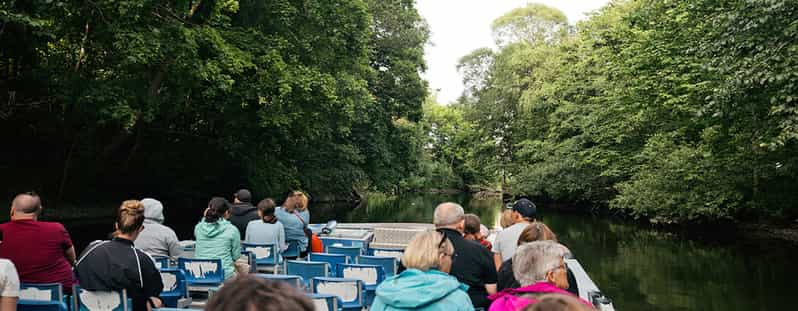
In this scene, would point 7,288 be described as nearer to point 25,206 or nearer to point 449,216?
point 25,206

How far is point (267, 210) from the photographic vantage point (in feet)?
23.6

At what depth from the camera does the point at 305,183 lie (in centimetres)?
2892

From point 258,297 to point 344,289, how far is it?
12.7 ft

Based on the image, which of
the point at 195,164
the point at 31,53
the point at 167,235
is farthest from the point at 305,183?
the point at 167,235

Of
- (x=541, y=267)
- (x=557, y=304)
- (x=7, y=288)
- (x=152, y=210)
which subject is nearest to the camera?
(x=557, y=304)

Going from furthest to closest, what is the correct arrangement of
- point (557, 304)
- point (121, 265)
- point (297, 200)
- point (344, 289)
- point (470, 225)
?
point (297, 200), point (470, 225), point (344, 289), point (121, 265), point (557, 304)

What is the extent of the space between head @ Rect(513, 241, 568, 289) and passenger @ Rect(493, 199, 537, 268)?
229 cm

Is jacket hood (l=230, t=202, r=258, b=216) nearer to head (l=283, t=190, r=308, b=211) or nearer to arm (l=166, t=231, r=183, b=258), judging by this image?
head (l=283, t=190, r=308, b=211)

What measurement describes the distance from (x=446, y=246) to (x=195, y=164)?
25481 mm

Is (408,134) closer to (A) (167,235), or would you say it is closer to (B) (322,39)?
(B) (322,39)

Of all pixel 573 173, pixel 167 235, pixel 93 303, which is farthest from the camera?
pixel 573 173

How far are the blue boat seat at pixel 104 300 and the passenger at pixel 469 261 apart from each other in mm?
2113

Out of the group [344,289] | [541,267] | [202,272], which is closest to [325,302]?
[344,289]

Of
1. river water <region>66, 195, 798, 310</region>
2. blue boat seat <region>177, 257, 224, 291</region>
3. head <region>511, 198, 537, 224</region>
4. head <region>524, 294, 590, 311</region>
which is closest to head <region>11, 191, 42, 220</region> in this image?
blue boat seat <region>177, 257, 224, 291</region>
